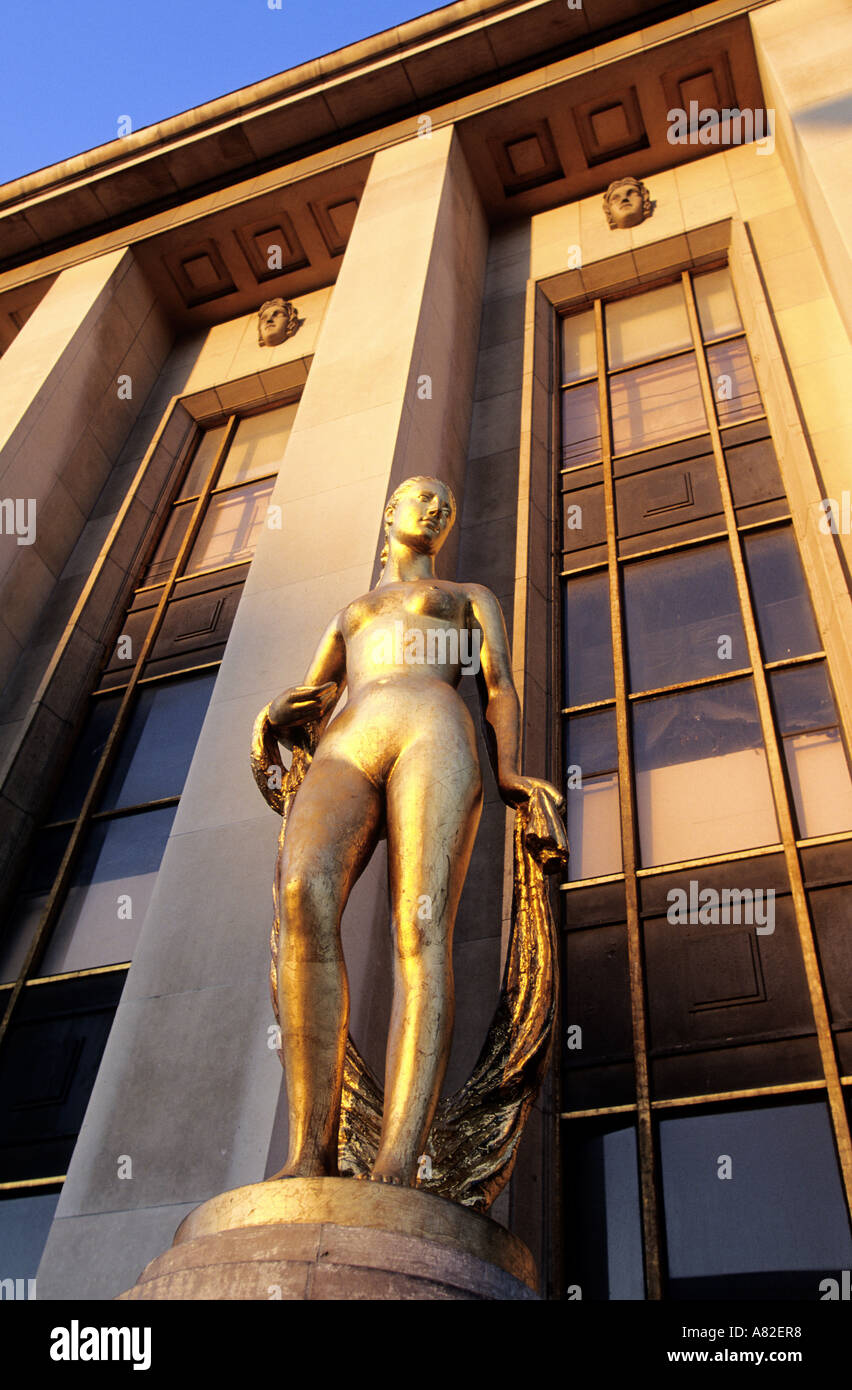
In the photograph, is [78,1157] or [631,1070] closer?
[78,1157]

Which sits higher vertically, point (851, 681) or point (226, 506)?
point (226, 506)

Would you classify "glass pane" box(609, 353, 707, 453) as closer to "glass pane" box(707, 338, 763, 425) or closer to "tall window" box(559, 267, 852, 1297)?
"tall window" box(559, 267, 852, 1297)

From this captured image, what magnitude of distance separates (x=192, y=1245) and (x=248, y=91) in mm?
16315

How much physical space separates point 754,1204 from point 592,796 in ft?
11.0

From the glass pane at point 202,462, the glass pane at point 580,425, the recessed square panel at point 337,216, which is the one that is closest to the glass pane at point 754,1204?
the glass pane at point 580,425

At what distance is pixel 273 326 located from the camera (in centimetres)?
1588

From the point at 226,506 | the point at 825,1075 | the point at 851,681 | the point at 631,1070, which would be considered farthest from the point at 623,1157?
the point at 226,506

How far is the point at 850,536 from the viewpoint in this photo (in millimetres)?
8977

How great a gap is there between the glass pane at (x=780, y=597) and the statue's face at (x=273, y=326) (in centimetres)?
845

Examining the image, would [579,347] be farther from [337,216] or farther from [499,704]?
[499,704]

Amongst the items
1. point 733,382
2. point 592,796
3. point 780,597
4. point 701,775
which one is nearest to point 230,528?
point 733,382

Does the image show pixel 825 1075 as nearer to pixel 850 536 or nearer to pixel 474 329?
pixel 850 536

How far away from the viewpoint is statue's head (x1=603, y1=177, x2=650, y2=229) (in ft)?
46.8
